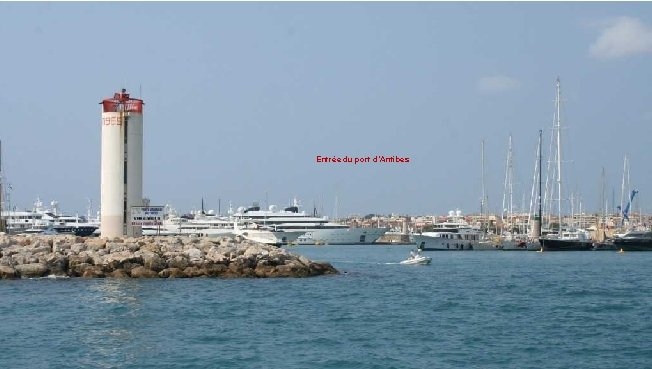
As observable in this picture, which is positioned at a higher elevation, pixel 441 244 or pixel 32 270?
pixel 32 270

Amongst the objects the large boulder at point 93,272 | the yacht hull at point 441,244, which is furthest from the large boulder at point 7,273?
the yacht hull at point 441,244

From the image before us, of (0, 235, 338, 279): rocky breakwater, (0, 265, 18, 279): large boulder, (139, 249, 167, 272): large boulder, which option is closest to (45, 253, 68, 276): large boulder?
(0, 235, 338, 279): rocky breakwater

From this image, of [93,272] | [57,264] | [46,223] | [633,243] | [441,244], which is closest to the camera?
[93,272]

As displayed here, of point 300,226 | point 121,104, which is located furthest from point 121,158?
point 300,226

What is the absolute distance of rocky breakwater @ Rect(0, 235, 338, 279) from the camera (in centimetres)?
3684

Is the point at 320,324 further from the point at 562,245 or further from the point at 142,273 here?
the point at 562,245

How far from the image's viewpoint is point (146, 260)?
121 ft

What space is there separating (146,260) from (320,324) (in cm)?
1441

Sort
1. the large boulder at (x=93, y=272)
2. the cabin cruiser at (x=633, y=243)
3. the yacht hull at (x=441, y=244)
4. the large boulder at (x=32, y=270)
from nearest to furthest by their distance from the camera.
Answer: the large boulder at (x=93, y=272) → the large boulder at (x=32, y=270) → the cabin cruiser at (x=633, y=243) → the yacht hull at (x=441, y=244)

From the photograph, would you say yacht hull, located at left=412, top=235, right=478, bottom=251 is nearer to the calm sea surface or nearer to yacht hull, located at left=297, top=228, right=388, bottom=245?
yacht hull, located at left=297, top=228, right=388, bottom=245

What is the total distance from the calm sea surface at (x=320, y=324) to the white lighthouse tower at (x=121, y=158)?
7.00 m

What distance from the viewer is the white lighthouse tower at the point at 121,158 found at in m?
41.4

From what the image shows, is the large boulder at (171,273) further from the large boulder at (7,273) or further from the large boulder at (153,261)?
the large boulder at (7,273)

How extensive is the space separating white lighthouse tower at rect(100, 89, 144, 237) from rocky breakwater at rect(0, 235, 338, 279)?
77.3 inches
